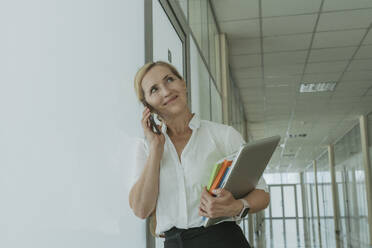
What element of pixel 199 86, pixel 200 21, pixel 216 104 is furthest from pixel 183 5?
pixel 216 104

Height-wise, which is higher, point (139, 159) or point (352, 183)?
point (352, 183)

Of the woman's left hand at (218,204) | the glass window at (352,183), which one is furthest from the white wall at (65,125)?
the glass window at (352,183)

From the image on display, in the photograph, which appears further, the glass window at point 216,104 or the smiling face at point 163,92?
the glass window at point 216,104

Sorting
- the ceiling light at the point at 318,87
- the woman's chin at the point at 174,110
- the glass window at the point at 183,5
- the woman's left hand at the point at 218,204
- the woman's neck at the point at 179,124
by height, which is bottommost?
the woman's left hand at the point at 218,204

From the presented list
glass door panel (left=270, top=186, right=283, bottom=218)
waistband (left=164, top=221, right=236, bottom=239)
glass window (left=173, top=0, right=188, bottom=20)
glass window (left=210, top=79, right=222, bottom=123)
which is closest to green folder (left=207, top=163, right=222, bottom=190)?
waistband (left=164, top=221, right=236, bottom=239)

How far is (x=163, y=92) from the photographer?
1391 millimetres

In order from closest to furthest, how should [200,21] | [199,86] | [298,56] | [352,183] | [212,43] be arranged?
1. [199,86]
2. [200,21]
3. [212,43]
4. [298,56]
5. [352,183]

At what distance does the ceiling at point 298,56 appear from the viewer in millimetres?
5430

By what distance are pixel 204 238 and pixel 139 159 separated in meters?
0.33

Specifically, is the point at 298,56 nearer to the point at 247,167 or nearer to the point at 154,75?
the point at 154,75

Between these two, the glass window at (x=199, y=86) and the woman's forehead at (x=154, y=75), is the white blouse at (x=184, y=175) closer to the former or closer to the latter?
the woman's forehead at (x=154, y=75)

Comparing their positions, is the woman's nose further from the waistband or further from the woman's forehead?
the waistband

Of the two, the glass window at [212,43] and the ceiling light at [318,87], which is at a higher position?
the ceiling light at [318,87]

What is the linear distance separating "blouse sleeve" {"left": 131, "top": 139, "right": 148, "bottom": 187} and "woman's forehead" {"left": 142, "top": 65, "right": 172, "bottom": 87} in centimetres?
20
